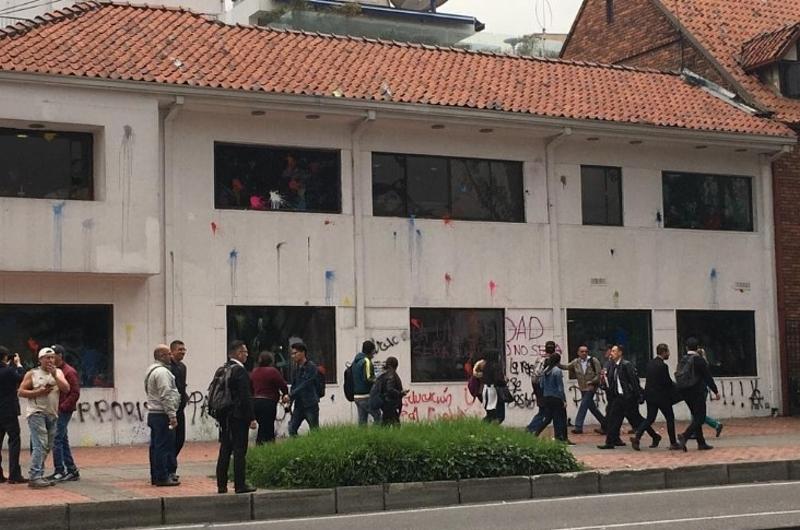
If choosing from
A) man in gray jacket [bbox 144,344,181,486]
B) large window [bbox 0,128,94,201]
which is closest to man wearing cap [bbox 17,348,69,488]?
man in gray jacket [bbox 144,344,181,486]

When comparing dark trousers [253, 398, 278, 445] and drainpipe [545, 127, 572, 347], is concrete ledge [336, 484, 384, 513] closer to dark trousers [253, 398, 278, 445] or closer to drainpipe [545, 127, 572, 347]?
dark trousers [253, 398, 278, 445]

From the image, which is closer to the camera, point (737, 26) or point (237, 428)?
point (237, 428)

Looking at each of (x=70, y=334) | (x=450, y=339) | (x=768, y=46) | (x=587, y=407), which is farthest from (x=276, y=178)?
(x=768, y=46)

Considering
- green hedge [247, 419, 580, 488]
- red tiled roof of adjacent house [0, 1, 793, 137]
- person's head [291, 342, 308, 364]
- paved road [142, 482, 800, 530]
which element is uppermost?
red tiled roof of adjacent house [0, 1, 793, 137]

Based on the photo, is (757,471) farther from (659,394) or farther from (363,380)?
(363,380)

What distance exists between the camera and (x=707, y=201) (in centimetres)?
2966

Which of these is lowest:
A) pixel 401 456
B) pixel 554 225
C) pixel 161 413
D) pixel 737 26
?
pixel 401 456

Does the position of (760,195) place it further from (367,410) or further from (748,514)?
(748,514)

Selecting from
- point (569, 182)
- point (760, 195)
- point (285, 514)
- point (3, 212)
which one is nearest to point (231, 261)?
point (3, 212)

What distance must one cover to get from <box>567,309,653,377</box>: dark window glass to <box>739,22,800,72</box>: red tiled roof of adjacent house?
23.5ft

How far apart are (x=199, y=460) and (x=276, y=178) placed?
6.76m

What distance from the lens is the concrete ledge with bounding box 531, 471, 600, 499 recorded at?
1642cm

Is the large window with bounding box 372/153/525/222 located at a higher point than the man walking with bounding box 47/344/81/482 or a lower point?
higher

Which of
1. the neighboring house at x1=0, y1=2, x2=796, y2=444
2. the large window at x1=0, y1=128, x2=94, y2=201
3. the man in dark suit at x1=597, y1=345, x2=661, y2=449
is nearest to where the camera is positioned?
the man in dark suit at x1=597, y1=345, x2=661, y2=449
